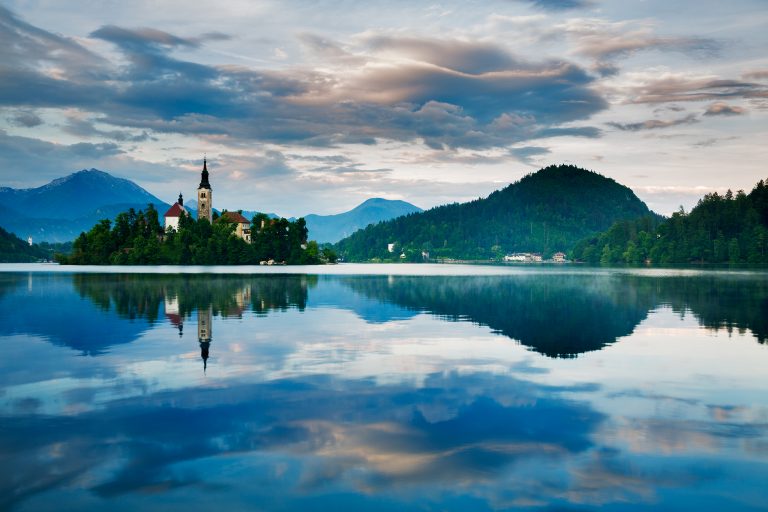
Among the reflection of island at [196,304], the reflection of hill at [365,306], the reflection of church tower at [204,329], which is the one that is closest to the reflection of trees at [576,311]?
the reflection of hill at [365,306]

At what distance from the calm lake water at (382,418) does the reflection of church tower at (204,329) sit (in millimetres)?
300

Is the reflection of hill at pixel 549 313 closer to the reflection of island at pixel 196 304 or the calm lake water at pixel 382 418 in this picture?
the calm lake water at pixel 382 418

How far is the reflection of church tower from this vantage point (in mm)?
28234

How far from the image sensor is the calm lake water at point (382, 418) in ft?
39.3

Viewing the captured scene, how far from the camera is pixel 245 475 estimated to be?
41.8ft

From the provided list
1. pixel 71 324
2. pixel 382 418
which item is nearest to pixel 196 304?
pixel 71 324

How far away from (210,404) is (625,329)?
91.3ft

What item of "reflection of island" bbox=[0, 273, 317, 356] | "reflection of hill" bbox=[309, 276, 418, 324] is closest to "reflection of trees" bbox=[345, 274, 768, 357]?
"reflection of hill" bbox=[309, 276, 418, 324]

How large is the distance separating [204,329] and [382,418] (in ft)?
73.5

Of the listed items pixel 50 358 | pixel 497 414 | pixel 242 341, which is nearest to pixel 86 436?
pixel 497 414

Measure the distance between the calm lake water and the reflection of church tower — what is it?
300 mm

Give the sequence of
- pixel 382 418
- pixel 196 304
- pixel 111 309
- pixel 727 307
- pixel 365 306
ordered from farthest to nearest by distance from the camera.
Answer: pixel 365 306, pixel 196 304, pixel 727 307, pixel 111 309, pixel 382 418

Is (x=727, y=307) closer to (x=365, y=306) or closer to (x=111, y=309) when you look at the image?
(x=365, y=306)

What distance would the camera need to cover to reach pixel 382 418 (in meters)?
17.0
